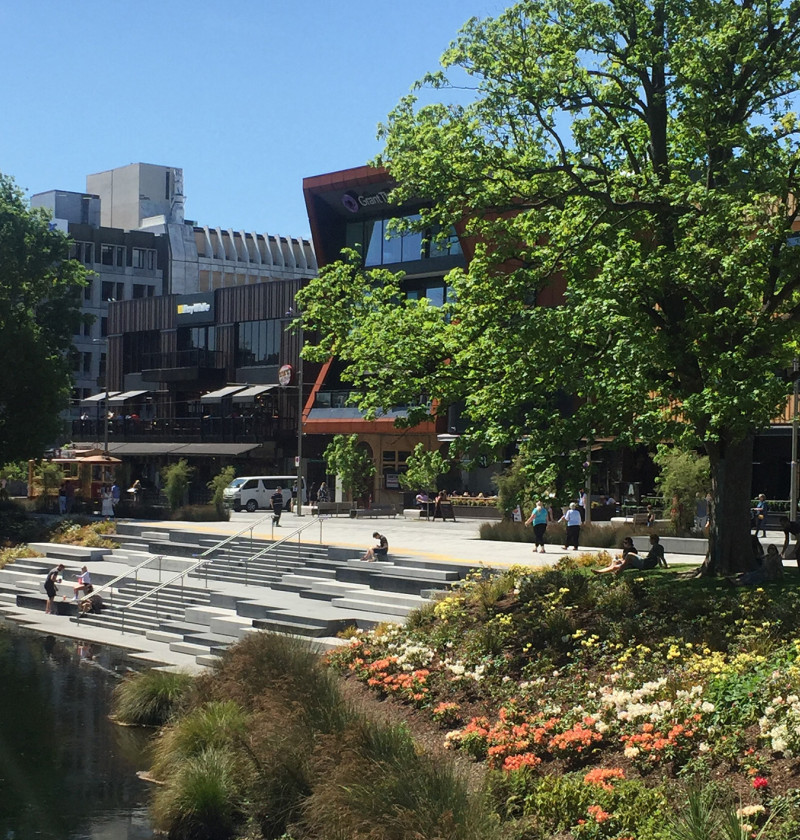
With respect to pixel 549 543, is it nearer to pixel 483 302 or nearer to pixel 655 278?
pixel 483 302

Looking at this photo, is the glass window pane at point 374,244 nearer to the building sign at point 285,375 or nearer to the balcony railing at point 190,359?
the building sign at point 285,375

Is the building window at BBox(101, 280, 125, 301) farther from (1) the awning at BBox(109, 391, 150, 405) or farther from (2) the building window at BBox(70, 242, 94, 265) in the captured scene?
(1) the awning at BBox(109, 391, 150, 405)

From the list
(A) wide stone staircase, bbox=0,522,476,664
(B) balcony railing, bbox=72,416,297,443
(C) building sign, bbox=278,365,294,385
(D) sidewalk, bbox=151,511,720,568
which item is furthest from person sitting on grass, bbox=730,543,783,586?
(B) balcony railing, bbox=72,416,297,443

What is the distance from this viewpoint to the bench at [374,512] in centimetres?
5097

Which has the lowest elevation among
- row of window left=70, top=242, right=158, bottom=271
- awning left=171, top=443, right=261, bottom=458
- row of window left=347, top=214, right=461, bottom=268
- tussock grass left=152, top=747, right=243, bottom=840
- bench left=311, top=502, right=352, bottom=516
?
tussock grass left=152, top=747, right=243, bottom=840

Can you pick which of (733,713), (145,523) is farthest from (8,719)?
(145,523)

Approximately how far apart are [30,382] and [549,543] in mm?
21767

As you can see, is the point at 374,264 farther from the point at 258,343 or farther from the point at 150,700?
the point at 150,700

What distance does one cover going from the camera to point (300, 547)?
33.1 m

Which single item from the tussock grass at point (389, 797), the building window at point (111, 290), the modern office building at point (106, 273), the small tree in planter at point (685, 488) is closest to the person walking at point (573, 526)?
the small tree in planter at point (685, 488)

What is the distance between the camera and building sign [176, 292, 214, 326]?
7819 centimetres

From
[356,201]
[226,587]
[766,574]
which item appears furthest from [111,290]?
[766,574]

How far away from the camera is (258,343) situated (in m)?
75.3

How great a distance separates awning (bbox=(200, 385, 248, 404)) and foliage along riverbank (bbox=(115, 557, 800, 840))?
54.1m
